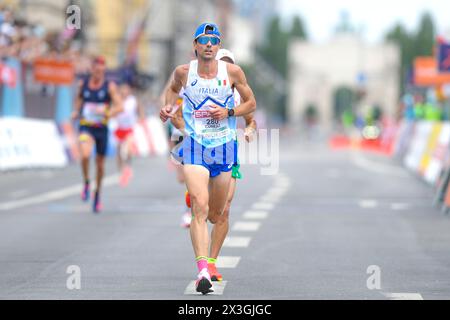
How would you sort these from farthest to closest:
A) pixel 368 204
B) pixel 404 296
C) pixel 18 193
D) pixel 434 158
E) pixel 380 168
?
pixel 380 168
pixel 434 158
pixel 18 193
pixel 368 204
pixel 404 296

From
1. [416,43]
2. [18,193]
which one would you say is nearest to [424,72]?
[18,193]

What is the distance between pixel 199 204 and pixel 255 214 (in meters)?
7.51

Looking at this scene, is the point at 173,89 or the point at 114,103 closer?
the point at 173,89

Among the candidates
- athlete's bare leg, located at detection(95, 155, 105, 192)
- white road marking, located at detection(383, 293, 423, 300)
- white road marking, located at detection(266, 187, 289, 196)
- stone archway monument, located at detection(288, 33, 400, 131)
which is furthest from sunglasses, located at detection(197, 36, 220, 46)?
stone archway monument, located at detection(288, 33, 400, 131)

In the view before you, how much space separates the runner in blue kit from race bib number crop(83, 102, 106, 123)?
7.95 m

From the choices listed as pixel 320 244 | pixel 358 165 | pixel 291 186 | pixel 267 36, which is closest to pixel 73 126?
pixel 358 165

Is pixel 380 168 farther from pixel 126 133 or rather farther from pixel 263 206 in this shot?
pixel 263 206

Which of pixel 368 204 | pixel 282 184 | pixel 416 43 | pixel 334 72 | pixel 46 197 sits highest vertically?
pixel 368 204

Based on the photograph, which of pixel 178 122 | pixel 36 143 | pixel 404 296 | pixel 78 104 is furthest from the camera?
pixel 36 143

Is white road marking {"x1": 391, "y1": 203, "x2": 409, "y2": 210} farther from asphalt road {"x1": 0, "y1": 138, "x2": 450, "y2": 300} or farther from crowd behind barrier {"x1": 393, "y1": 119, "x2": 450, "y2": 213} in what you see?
crowd behind barrier {"x1": 393, "y1": 119, "x2": 450, "y2": 213}

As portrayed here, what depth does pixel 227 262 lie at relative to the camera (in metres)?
11.5

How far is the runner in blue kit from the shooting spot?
32.0ft
